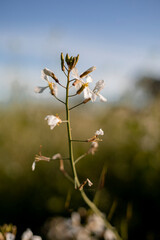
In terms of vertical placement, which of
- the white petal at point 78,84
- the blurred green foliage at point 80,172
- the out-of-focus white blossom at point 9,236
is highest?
the white petal at point 78,84

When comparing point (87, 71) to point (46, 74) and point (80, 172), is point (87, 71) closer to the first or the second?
point (46, 74)

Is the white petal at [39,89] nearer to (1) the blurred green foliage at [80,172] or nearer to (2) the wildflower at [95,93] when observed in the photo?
(2) the wildflower at [95,93]

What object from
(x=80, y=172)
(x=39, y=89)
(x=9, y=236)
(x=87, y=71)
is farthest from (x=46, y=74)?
(x=80, y=172)

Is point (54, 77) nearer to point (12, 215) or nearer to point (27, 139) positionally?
point (12, 215)

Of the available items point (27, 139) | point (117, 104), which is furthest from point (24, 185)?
point (117, 104)

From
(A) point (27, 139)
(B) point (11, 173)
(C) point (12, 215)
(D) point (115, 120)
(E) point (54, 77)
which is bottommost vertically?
Result: (C) point (12, 215)

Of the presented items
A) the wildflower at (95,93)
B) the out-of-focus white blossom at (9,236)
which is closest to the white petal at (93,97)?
the wildflower at (95,93)

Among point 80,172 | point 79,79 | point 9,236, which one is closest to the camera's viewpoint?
point 79,79

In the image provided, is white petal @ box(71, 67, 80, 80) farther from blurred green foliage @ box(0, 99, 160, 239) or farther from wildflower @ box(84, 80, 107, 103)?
blurred green foliage @ box(0, 99, 160, 239)
